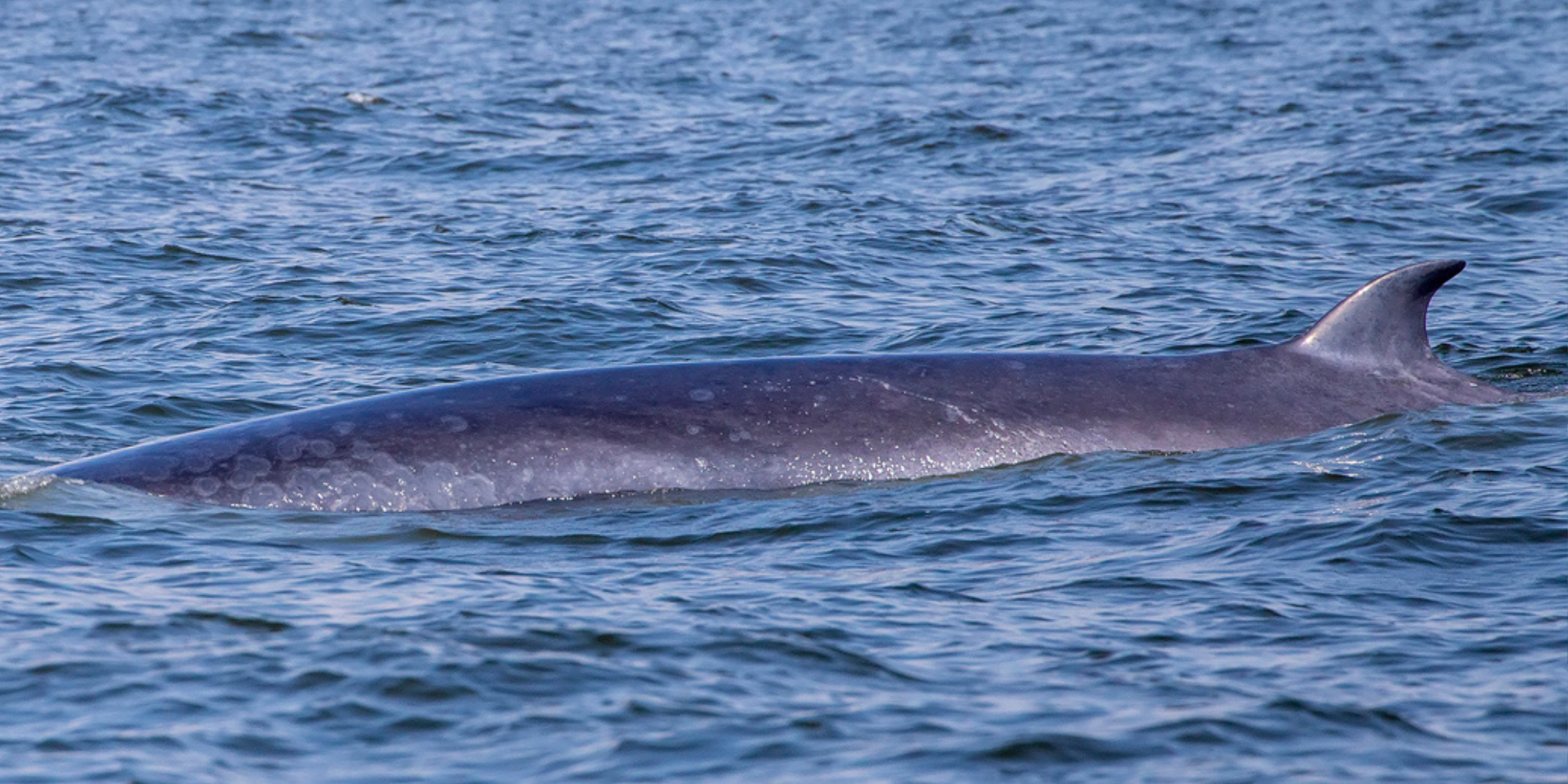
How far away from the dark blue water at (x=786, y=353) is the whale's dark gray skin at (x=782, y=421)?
0.64 ft

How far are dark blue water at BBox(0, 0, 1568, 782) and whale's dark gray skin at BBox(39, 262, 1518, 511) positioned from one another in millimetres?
195

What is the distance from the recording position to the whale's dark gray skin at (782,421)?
10.6 m

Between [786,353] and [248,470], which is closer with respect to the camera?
[248,470]

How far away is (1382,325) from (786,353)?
220 inches

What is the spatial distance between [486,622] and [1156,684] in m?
2.87

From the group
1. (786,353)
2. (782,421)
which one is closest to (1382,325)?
(782,421)

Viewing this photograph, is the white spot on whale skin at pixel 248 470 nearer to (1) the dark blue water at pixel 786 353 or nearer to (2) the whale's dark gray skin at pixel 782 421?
(2) the whale's dark gray skin at pixel 782 421

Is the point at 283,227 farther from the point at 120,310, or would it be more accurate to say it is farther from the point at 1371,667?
the point at 1371,667

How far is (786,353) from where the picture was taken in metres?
16.1

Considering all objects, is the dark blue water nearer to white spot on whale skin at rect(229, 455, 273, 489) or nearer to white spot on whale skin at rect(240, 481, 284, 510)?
white spot on whale skin at rect(240, 481, 284, 510)

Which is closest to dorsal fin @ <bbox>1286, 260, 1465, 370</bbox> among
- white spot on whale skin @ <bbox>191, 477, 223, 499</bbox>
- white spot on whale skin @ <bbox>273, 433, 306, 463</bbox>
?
white spot on whale skin @ <bbox>273, 433, 306, 463</bbox>

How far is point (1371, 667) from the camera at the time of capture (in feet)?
26.6

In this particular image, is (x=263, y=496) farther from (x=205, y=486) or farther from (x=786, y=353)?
(x=786, y=353)

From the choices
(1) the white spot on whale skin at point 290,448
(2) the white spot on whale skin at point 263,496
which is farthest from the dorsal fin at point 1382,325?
(2) the white spot on whale skin at point 263,496
